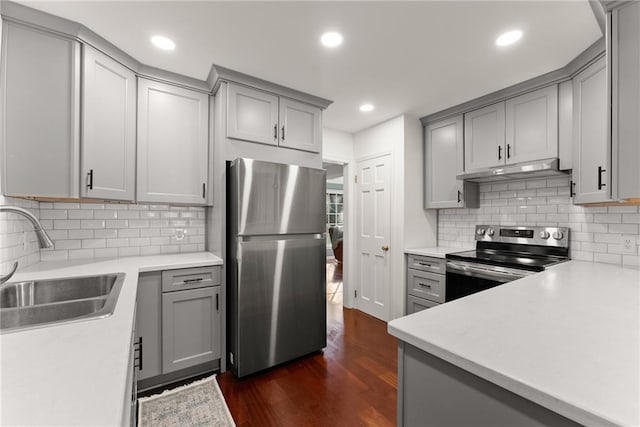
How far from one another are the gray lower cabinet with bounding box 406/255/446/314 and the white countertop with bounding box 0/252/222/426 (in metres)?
2.62

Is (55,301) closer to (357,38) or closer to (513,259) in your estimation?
(357,38)

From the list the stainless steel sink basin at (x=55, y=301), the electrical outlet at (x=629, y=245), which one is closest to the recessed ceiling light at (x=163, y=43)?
the stainless steel sink basin at (x=55, y=301)

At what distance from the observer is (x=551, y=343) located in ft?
2.42

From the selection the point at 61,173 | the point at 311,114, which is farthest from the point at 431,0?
the point at 61,173

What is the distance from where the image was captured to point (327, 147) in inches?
147

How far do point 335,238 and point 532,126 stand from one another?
17.5 feet

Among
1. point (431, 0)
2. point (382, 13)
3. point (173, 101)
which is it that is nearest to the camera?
point (431, 0)

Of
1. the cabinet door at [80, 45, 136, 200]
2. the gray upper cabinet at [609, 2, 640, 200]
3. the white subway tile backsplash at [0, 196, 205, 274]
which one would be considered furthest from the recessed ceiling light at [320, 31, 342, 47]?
the white subway tile backsplash at [0, 196, 205, 274]

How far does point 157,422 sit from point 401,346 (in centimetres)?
169

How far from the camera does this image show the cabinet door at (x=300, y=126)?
8.65 ft

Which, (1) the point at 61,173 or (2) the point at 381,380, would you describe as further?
(2) the point at 381,380

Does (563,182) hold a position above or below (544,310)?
above

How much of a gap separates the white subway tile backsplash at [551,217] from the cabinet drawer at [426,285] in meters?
0.67

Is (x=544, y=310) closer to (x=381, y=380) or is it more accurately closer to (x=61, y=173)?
(x=381, y=380)
